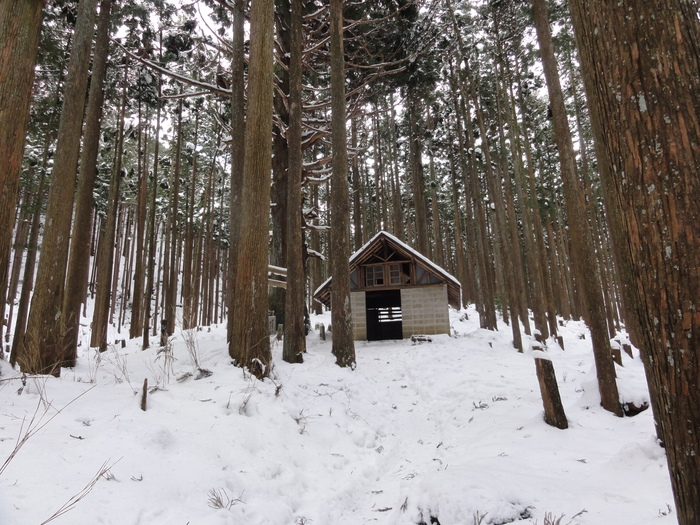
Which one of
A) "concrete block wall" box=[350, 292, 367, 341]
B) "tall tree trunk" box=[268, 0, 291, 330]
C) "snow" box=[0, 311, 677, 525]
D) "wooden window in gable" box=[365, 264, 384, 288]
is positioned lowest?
"snow" box=[0, 311, 677, 525]

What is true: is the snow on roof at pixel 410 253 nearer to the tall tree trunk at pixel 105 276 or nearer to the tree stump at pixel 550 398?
the tall tree trunk at pixel 105 276

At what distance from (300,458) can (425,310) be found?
43.3 feet

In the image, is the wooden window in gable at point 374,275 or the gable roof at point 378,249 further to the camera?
the wooden window in gable at point 374,275

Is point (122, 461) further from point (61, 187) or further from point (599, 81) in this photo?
point (61, 187)

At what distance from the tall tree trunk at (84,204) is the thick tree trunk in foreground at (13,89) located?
84.4 inches

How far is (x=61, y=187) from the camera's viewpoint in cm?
541

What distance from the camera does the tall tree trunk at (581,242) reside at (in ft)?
16.5

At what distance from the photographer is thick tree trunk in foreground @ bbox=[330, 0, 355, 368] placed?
8.68 meters

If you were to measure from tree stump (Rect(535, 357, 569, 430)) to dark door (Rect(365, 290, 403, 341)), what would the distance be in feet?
49.3

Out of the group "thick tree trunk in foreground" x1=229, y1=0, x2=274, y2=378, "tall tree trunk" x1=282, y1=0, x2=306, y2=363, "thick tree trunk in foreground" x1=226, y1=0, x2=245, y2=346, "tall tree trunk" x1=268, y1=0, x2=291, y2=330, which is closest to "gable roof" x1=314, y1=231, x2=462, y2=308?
"tall tree trunk" x1=268, y1=0, x2=291, y2=330

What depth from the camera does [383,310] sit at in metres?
20.8

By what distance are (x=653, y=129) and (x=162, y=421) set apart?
4256 mm

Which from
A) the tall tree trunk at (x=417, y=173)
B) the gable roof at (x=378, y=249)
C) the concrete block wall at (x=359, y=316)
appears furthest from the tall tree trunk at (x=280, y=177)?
the tall tree trunk at (x=417, y=173)

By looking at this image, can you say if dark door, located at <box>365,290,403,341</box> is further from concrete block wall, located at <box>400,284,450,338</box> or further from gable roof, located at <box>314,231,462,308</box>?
gable roof, located at <box>314,231,462,308</box>
